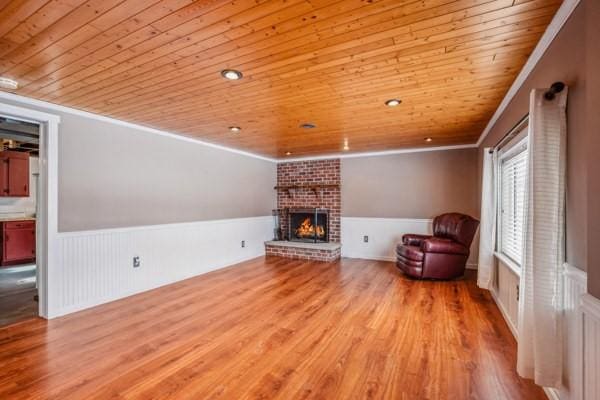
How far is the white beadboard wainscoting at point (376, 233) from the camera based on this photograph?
553cm

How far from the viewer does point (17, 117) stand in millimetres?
2775

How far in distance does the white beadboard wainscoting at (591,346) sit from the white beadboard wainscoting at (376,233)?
13.8 ft

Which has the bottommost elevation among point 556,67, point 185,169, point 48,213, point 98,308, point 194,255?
point 98,308

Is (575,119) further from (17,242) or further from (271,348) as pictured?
(17,242)

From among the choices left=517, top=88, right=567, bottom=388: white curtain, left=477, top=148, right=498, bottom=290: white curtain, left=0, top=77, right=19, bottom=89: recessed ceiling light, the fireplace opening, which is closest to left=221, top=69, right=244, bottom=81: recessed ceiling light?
left=0, top=77, right=19, bottom=89: recessed ceiling light

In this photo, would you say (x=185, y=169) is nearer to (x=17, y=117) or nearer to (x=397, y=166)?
(x=17, y=117)

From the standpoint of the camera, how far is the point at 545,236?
5.27ft

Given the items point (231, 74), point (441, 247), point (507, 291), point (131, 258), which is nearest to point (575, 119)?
point (507, 291)

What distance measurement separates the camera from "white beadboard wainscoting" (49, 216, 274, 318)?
305 centimetres

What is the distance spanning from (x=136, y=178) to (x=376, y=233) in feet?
14.5

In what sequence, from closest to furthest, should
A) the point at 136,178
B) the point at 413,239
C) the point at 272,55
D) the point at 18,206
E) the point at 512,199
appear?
the point at 272,55
the point at 512,199
the point at 136,178
the point at 413,239
the point at 18,206

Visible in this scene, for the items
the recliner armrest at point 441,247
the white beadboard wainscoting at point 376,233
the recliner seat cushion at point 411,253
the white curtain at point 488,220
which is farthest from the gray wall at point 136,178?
the white curtain at point 488,220

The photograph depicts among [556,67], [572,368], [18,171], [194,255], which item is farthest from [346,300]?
[18,171]

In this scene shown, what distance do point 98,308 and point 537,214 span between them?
4165 mm
